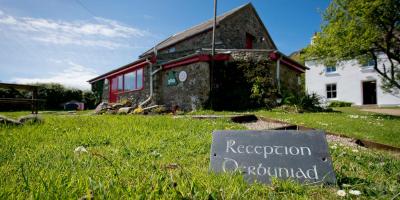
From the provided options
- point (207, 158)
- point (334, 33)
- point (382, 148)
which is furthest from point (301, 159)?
point (334, 33)

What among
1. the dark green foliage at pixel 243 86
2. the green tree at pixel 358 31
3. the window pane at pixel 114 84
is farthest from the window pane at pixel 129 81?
the green tree at pixel 358 31

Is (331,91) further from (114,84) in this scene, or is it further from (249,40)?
(114,84)

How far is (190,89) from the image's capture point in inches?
515

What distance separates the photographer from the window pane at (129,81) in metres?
17.4

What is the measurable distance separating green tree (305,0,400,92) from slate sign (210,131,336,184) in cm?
988

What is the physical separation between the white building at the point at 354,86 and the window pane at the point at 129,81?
14.4 meters

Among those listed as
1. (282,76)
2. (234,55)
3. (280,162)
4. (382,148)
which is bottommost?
(382,148)

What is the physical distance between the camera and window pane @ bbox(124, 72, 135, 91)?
17.4 m

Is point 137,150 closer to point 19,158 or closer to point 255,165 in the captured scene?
point 19,158

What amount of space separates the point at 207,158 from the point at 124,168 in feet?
2.90

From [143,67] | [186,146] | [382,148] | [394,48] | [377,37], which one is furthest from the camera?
[143,67]

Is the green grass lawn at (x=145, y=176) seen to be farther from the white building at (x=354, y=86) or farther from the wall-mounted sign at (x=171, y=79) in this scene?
the white building at (x=354, y=86)

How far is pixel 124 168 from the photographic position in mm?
2184

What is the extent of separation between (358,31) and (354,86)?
A: 1435 cm
